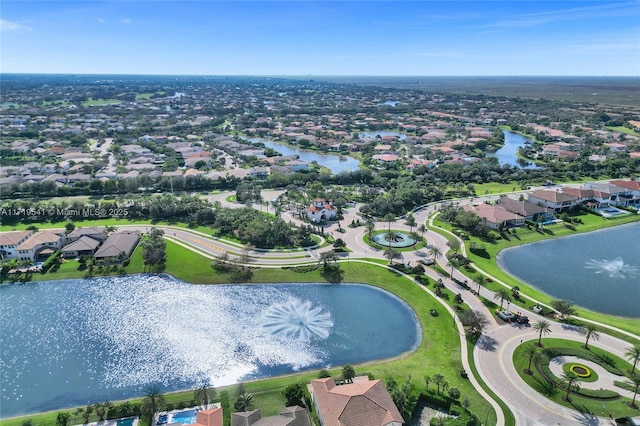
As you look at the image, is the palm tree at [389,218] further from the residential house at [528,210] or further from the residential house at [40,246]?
the residential house at [40,246]

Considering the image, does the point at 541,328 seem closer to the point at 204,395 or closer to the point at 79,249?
the point at 204,395

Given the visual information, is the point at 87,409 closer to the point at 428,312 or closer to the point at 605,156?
the point at 428,312

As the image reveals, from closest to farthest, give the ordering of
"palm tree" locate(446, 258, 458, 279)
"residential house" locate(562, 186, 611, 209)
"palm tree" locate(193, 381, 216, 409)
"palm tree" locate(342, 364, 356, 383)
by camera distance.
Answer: "palm tree" locate(193, 381, 216, 409), "palm tree" locate(342, 364, 356, 383), "palm tree" locate(446, 258, 458, 279), "residential house" locate(562, 186, 611, 209)

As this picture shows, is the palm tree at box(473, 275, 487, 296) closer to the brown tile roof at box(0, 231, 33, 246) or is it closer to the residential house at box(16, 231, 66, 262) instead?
the residential house at box(16, 231, 66, 262)

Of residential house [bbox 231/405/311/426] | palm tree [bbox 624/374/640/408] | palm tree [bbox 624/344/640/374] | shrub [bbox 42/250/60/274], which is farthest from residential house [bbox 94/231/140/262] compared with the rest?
palm tree [bbox 624/344/640/374]

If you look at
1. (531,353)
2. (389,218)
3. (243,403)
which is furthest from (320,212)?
(243,403)

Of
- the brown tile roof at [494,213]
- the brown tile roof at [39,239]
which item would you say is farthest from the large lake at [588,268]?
the brown tile roof at [39,239]
